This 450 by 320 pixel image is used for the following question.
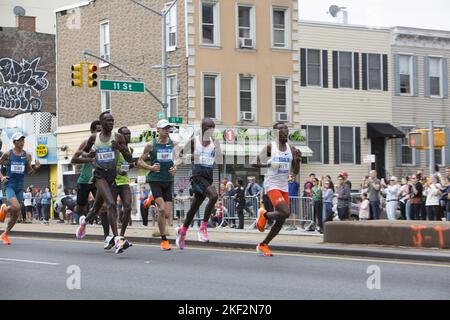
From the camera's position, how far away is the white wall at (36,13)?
5509 cm

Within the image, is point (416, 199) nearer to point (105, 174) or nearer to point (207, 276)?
point (105, 174)

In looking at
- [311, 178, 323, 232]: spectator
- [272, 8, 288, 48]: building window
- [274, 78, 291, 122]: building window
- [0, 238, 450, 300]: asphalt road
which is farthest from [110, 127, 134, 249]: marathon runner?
[272, 8, 288, 48]: building window

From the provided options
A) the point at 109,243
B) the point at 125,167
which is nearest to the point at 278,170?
the point at 125,167

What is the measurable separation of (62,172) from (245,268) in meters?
33.7

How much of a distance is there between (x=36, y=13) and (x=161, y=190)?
4214cm

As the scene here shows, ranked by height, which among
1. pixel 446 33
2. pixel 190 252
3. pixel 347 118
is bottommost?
pixel 190 252

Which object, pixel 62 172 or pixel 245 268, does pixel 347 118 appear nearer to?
pixel 62 172

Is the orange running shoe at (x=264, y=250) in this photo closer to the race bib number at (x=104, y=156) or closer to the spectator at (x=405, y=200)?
the race bib number at (x=104, y=156)

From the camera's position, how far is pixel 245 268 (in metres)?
12.9

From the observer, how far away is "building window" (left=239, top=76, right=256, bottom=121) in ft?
131

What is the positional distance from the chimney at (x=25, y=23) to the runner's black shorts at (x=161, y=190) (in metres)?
37.4

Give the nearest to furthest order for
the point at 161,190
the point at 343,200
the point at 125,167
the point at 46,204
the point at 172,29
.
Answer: the point at 161,190
the point at 125,167
the point at 343,200
the point at 46,204
the point at 172,29

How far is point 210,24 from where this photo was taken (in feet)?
129
